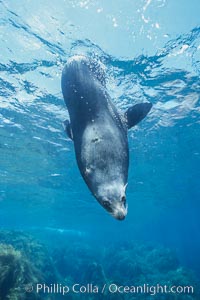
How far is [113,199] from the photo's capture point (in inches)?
71.0

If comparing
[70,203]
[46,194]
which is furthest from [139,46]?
[70,203]

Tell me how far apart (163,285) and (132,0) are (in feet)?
67.2

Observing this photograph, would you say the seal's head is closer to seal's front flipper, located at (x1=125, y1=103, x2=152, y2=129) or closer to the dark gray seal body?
the dark gray seal body

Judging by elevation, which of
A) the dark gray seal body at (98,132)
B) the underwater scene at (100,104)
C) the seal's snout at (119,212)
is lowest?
the seal's snout at (119,212)

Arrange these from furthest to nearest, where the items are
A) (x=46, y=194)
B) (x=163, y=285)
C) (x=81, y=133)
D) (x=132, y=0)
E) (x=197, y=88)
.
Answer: (x=46, y=194) < (x=163, y=285) < (x=197, y=88) < (x=132, y=0) < (x=81, y=133)

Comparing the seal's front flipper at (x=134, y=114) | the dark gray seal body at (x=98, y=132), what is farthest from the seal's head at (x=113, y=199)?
the seal's front flipper at (x=134, y=114)

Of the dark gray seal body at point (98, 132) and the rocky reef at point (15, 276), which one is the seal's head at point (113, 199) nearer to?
the dark gray seal body at point (98, 132)

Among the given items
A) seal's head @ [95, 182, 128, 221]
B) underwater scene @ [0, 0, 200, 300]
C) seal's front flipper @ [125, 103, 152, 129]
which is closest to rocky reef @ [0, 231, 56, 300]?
underwater scene @ [0, 0, 200, 300]

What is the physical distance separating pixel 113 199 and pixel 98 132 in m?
0.58

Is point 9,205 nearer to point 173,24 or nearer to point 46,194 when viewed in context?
point 46,194

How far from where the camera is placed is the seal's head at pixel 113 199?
5.87ft

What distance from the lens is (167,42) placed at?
11250 mm

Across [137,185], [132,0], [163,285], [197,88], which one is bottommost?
[163,285]

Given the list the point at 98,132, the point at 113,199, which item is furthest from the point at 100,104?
the point at 113,199
